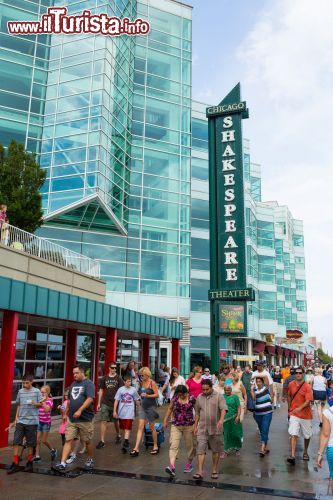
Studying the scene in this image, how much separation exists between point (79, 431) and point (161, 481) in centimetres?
194

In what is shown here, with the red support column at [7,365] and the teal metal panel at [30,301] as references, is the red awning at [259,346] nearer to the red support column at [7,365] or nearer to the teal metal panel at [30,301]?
the teal metal panel at [30,301]

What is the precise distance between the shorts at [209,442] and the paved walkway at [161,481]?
0.49 meters

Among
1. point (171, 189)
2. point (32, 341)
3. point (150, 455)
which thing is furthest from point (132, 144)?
point (150, 455)

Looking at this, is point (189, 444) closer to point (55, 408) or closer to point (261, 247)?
point (55, 408)

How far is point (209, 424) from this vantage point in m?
8.70

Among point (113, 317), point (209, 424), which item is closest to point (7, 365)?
point (209, 424)

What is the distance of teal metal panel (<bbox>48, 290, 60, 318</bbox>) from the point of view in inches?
551

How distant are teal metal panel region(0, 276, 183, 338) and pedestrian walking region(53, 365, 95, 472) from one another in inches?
142

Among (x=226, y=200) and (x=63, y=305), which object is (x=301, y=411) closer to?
(x=63, y=305)

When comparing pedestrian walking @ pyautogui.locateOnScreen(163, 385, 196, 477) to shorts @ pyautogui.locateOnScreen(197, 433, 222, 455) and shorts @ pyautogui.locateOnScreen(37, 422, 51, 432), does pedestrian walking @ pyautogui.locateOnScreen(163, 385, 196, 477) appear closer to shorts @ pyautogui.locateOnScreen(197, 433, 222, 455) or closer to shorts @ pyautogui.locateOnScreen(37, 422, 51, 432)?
shorts @ pyautogui.locateOnScreen(197, 433, 222, 455)

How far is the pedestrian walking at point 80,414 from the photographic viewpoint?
8984mm

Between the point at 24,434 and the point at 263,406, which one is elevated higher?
the point at 263,406

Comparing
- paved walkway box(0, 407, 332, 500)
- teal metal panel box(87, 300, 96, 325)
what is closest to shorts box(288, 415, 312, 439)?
paved walkway box(0, 407, 332, 500)

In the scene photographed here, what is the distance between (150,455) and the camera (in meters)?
10.6
